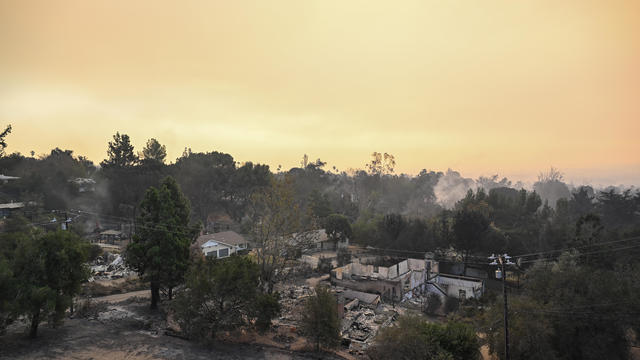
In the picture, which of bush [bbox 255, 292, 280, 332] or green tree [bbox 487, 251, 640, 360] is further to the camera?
bush [bbox 255, 292, 280, 332]

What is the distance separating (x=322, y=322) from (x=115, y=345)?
31.6 ft

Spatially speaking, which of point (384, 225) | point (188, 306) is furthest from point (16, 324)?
point (384, 225)

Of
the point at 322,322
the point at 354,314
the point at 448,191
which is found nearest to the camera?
the point at 322,322

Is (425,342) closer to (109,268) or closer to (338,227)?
(109,268)

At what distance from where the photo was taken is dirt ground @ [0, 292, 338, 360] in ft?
49.7

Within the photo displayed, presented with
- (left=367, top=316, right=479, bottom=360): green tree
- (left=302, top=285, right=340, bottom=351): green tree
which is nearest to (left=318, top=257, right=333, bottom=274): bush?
(left=302, top=285, right=340, bottom=351): green tree

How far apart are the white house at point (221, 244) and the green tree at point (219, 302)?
705 inches

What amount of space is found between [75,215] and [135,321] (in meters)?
34.1

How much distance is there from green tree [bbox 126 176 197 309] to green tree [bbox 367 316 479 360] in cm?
1228

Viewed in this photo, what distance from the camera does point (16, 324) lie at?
18.2 m

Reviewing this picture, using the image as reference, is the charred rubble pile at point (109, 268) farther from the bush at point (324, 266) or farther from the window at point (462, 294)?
Result: the window at point (462, 294)

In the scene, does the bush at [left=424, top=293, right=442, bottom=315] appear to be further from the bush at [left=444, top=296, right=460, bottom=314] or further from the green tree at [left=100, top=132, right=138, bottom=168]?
the green tree at [left=100, top=132, right=138, bottom=168]

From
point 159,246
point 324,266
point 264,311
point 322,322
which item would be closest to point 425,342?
point 322,322

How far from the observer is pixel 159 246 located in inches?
814
